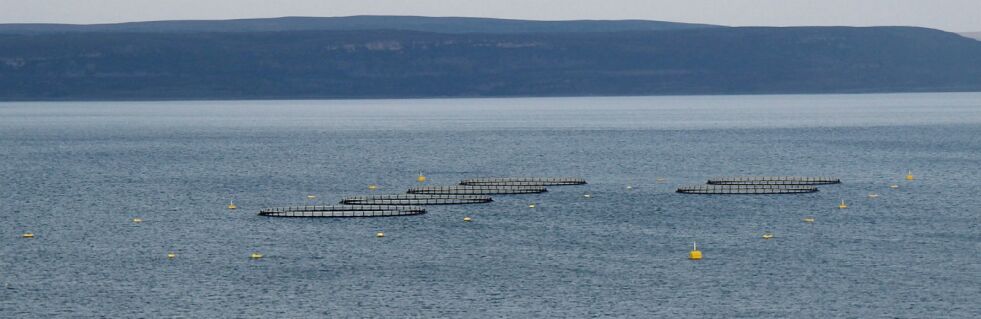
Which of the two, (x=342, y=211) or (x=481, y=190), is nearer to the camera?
(x=342, y=211)

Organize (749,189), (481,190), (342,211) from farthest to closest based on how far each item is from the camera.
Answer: (481,190) < (749,189) < (342,211)

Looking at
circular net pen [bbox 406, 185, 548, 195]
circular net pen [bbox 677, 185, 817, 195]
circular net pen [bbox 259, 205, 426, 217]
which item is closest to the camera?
circular net pen [bbox 259, 205, 426, 217]

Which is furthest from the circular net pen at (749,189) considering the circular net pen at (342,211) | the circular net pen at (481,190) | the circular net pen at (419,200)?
the circular net pen at (342,211)

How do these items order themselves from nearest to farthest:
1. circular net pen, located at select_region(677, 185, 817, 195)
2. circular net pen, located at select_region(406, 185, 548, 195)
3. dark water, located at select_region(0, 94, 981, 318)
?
dark water, located at select_region(0, 94, 981, 318)
circular net pen, located at select_region(406, 185, 548, 195)
circular net pen, located at select_region(677, 185, 817, 195)

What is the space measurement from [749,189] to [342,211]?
3775 centimetres

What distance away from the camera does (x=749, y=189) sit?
125875 millimetres

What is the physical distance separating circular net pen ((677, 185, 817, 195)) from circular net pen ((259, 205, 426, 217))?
90.9 ft

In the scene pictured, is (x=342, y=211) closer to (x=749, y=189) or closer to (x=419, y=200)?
(x=419, y=200)

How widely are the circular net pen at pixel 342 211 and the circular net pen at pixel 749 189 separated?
2771cm

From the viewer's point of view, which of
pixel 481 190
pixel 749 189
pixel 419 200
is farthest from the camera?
pixel 481 190

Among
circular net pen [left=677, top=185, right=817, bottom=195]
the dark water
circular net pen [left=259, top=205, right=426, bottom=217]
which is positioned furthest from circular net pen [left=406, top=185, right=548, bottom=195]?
circular net pen [left=259, top=205, right=426, bottom=217]

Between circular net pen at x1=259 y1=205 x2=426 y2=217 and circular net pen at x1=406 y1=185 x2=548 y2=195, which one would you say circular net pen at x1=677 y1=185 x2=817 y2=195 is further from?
circular net pen at x1=259 y1=205 x2=426 y2=217

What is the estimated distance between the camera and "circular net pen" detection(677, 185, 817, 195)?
124 m

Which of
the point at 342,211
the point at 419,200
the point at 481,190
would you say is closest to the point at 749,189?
the point at 481,190
